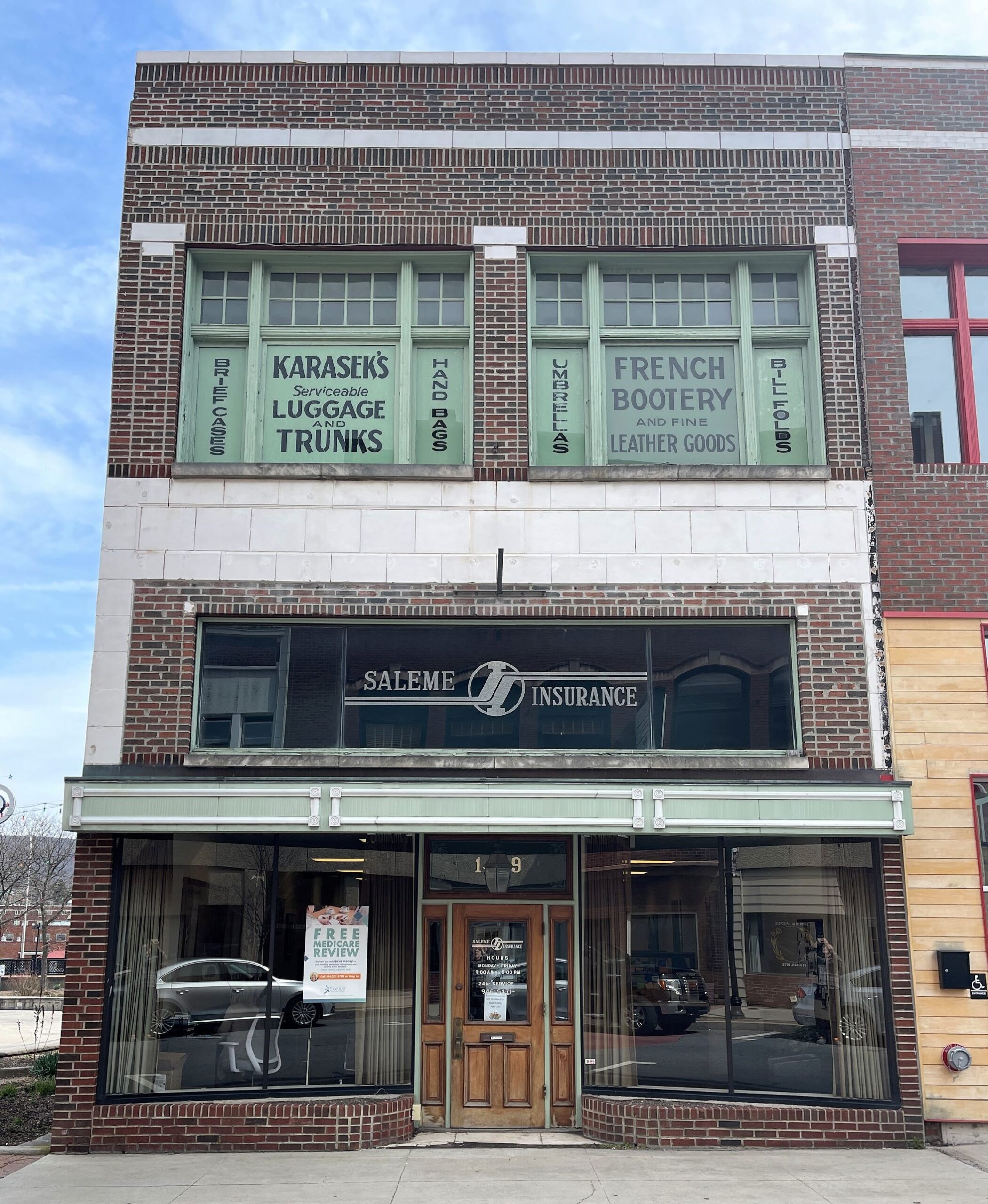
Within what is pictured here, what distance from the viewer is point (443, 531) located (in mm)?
12391

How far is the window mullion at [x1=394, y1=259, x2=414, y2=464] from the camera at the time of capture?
12.8 meters

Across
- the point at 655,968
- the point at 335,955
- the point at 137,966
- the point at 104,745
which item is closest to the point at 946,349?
the point at 655,968

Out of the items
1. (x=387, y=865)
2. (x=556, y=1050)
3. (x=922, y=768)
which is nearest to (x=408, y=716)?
(x=387, y=865)

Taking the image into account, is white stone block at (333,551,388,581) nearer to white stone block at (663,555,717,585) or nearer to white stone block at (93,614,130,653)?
white stone block at (93,614,130,653)

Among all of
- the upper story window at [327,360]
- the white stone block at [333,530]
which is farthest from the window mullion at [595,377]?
the white stone block at [333,530]

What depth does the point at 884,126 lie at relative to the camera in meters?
13.5

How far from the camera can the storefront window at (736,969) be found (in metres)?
11.4

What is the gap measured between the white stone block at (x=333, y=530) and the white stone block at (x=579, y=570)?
7.03 feet

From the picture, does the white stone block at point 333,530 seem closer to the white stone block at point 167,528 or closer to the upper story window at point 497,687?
the upper story window at point 497,687

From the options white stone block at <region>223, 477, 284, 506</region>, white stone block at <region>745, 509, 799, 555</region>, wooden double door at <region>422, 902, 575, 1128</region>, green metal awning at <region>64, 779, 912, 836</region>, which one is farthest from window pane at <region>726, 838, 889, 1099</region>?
white stone block at <region>223, 477, 284, 506</region>

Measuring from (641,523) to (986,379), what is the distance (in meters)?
4.52

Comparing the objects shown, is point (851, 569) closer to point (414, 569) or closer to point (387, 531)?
point (414, 569)

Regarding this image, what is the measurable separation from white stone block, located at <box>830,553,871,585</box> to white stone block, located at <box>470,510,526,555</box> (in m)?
3.35

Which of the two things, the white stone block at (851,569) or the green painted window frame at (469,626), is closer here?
the green painted window frame at (469,626)
